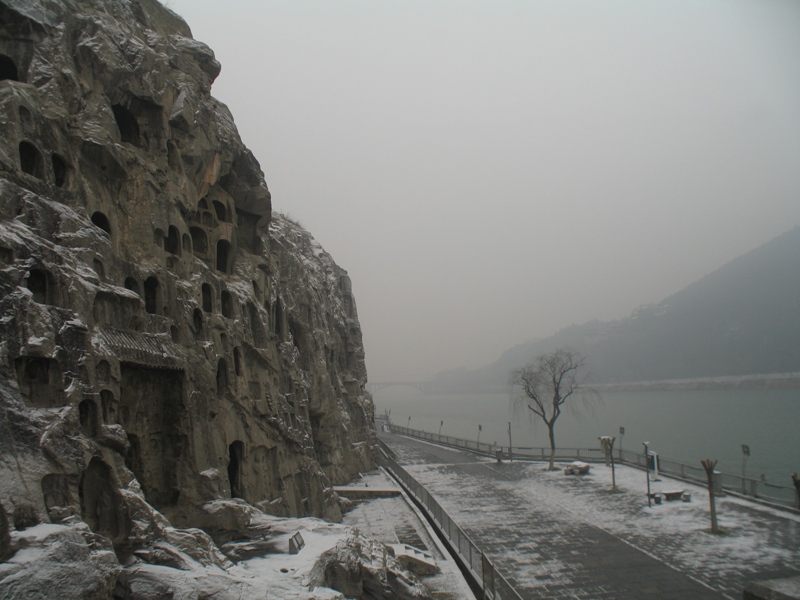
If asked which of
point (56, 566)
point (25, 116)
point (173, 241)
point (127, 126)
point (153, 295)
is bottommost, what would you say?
point (56, 566)

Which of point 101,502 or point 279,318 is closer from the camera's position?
point 101,502

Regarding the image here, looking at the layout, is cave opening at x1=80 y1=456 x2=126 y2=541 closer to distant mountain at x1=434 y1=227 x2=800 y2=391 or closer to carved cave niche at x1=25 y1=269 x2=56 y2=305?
carved cave niche at x1=25 y1=269 x2=56 y2=305

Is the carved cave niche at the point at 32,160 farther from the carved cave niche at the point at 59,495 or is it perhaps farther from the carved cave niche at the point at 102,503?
the carved cave niche at the point at 59,495

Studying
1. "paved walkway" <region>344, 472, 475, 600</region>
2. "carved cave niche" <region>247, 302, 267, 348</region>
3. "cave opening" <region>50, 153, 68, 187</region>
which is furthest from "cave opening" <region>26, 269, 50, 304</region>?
"carved cave niche" <region>247, 302, 267, 348</region>

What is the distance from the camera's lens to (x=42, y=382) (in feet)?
35.3

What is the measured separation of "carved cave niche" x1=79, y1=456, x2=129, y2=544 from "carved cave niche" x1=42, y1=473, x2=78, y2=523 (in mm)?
1464

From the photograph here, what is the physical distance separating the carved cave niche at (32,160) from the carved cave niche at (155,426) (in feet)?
17.5

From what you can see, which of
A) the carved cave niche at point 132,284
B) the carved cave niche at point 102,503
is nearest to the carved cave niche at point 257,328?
the carved cave niche at point 132,284

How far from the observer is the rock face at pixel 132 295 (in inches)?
414

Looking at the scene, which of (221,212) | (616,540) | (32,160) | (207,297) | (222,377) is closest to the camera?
(32,160)

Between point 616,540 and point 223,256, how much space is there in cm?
1967

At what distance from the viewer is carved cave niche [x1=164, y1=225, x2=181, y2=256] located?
1919 cm

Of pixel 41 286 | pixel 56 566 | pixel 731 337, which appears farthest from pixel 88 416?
pixel 731 337

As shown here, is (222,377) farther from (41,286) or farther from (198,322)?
(41,286)
